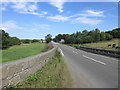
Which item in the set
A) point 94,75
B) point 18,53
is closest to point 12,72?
point 94,75

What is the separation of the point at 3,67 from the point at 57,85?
7.87ft

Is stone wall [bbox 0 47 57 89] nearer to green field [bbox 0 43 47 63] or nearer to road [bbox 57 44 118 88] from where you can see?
road [bbox 57 44 118 88]

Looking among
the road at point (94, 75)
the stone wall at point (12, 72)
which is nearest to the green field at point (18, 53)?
the road at point (94, 75)

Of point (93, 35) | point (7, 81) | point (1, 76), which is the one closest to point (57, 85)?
point (7, 81)

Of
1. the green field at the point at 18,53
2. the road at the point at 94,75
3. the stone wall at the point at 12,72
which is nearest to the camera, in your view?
the stone wall at the point at 12,72

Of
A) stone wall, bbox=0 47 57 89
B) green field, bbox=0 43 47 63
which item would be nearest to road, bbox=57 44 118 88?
stone wall, bbox=0 47 57 89

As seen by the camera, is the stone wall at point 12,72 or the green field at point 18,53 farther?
the green field at point 18,53

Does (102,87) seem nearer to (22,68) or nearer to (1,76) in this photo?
(22,68)

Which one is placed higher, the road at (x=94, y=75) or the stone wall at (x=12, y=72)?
the stone wall at (x=12, y=72)

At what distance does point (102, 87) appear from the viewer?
570cm

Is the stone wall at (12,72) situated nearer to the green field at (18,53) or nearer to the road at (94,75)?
the road at (94,75)

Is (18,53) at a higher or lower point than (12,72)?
lower

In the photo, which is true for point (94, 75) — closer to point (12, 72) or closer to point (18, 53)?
point (12, 72)

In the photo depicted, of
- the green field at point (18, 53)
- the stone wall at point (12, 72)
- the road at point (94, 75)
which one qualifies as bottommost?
the green field at point (18, 53)
